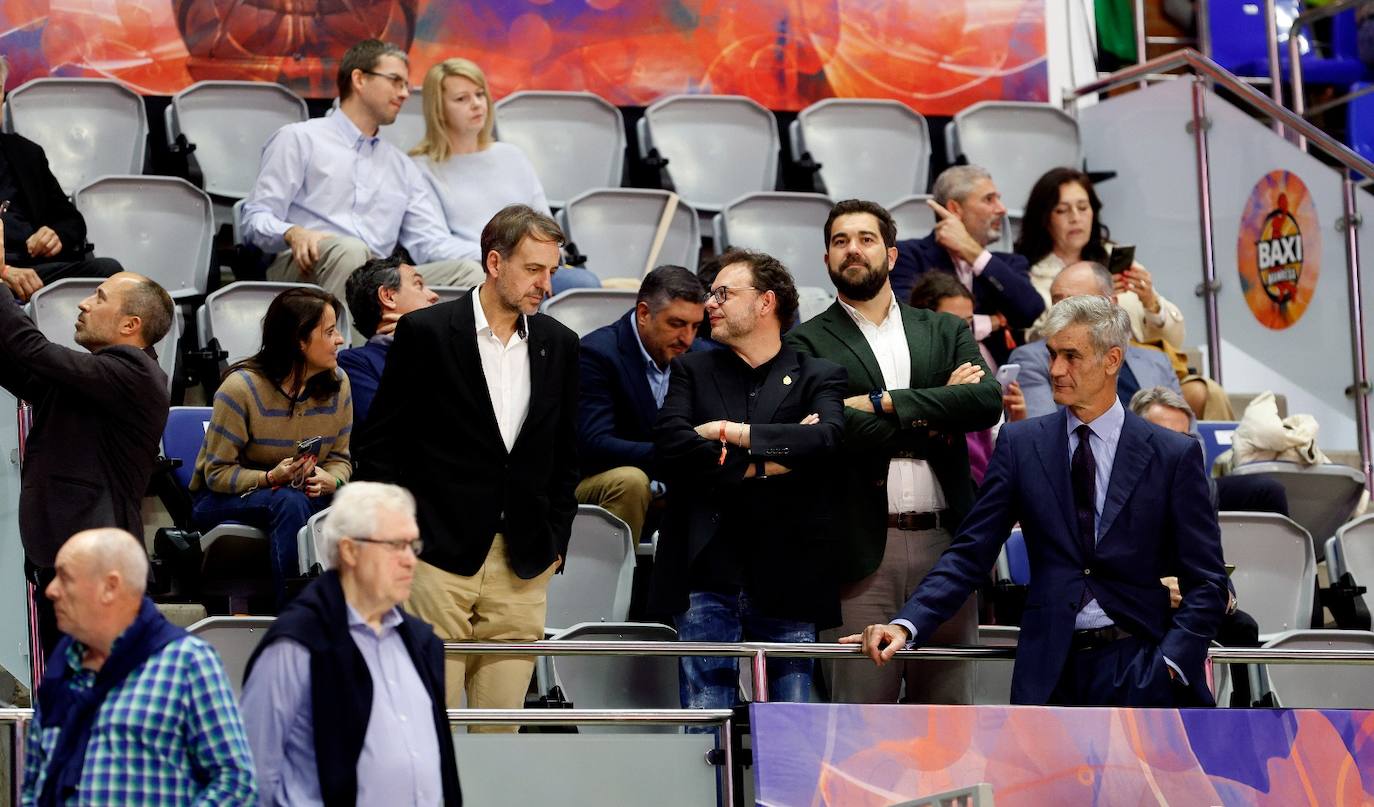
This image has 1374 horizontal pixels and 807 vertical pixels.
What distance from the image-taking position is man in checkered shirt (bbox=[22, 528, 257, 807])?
131 inches

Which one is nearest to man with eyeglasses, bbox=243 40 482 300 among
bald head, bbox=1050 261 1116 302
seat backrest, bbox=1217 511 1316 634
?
bald head, bbox=1050 261 1116 302

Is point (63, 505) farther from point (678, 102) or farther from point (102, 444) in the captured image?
point (678, 102)

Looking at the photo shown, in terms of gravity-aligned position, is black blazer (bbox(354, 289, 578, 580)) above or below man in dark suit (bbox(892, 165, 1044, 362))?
below

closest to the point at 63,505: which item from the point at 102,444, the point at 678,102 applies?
the point at 102,444

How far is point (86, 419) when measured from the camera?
473cm

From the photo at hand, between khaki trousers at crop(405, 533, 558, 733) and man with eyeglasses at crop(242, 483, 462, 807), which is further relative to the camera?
khaki trousers at crop(405, 533, 558, 733)

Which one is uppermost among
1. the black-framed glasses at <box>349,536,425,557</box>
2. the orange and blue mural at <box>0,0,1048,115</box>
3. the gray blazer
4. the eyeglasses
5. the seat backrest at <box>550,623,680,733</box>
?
the orange and blue mural at <box>0,0,1048,115</box>

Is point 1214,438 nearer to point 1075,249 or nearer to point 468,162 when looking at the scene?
point 1075,249

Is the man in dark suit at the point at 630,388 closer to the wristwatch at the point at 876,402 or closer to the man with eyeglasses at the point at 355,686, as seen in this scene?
the wristwatch at the point at 876,402

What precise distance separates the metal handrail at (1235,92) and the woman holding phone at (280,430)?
4.46 m

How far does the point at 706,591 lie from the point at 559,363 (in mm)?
682

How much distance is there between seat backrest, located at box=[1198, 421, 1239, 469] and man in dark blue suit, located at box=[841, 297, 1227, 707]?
98.3 inches

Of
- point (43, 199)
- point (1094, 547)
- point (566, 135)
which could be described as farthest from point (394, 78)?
point (1094, 547)

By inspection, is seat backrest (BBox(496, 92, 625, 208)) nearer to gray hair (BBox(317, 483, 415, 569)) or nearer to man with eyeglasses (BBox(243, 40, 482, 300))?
man with eyeglasses (BBox(243, 40, 482, 300))
